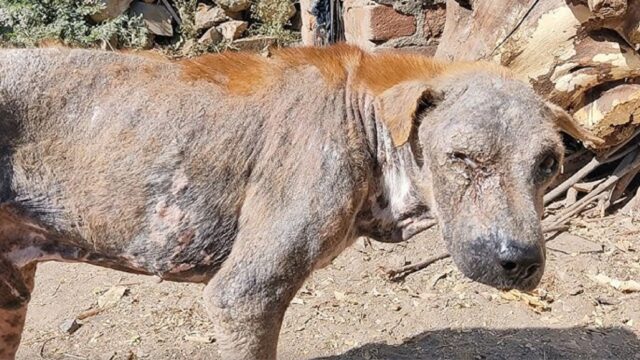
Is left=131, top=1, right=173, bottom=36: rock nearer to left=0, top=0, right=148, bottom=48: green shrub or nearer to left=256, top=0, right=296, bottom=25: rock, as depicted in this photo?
left=0, top=0, right=148, bottom=48: green shrub

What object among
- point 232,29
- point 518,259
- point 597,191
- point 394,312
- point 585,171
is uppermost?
point 518,259

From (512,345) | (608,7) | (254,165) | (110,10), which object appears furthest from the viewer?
(110,10)

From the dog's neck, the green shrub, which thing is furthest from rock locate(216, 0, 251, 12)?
the dog's neck

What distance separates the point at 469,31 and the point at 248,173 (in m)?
2.55

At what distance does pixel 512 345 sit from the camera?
4.16 metres

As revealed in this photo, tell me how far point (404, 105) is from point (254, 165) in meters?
0.58

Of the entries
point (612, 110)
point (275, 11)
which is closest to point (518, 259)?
point (612, 110)

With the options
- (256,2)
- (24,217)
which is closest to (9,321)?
(24,217)

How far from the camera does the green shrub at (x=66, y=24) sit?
7.63 metres

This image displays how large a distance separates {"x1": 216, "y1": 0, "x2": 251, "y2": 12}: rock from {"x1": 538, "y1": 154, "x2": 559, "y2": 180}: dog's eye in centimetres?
616

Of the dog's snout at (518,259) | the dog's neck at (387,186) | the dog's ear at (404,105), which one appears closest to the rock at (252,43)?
the dog's neck at (387,186)

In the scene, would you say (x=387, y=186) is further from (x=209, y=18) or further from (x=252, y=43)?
(x=209, y=18)

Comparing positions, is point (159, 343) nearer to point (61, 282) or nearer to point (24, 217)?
point (61, 282)

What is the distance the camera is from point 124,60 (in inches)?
115
